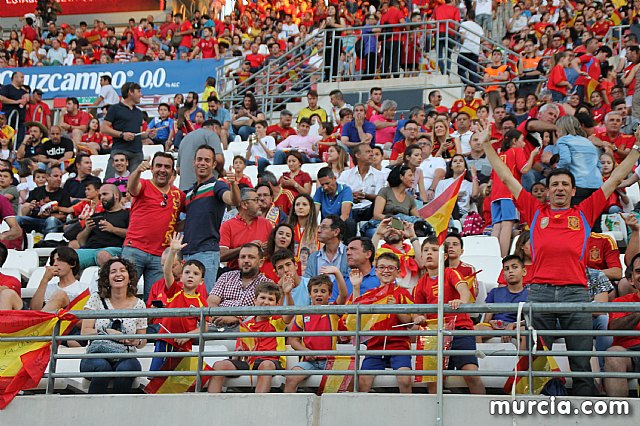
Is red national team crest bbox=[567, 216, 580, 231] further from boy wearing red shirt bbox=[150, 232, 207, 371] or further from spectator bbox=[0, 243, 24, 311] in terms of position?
spectator bbox=[0, 243, 24, 311]

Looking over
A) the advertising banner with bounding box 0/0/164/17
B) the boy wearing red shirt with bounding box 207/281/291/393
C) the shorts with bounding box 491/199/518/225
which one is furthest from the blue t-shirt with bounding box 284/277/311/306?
the advertising banner with bounding box 0/0/164/17

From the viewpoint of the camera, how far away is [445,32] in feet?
63.1

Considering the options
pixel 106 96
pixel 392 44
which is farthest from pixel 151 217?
pixel 106 96

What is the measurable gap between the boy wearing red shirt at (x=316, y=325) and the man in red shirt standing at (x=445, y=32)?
1095 cm

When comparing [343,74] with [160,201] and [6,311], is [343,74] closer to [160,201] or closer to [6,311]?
[160,201]

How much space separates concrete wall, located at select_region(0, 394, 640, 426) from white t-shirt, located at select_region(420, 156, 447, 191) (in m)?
5.49

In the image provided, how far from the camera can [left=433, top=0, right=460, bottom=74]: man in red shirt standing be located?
19.0 metres

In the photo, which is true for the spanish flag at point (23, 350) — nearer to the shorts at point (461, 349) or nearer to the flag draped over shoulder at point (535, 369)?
the shorts at point (461, 349)

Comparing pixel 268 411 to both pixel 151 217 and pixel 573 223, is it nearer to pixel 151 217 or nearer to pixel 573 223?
pixel 573 223

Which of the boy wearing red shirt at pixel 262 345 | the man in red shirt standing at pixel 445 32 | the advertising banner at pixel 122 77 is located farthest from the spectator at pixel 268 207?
the advertising banner at pixel 122 77

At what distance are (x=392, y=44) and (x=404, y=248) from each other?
10.0 metres

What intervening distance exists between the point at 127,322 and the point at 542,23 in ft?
Result: 43.5

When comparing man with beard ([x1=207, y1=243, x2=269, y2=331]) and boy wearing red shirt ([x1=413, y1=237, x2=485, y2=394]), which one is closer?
boy wearing red shirt ([x1=413, y1=237, x2=485, y2=394])

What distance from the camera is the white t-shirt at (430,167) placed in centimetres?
1275
